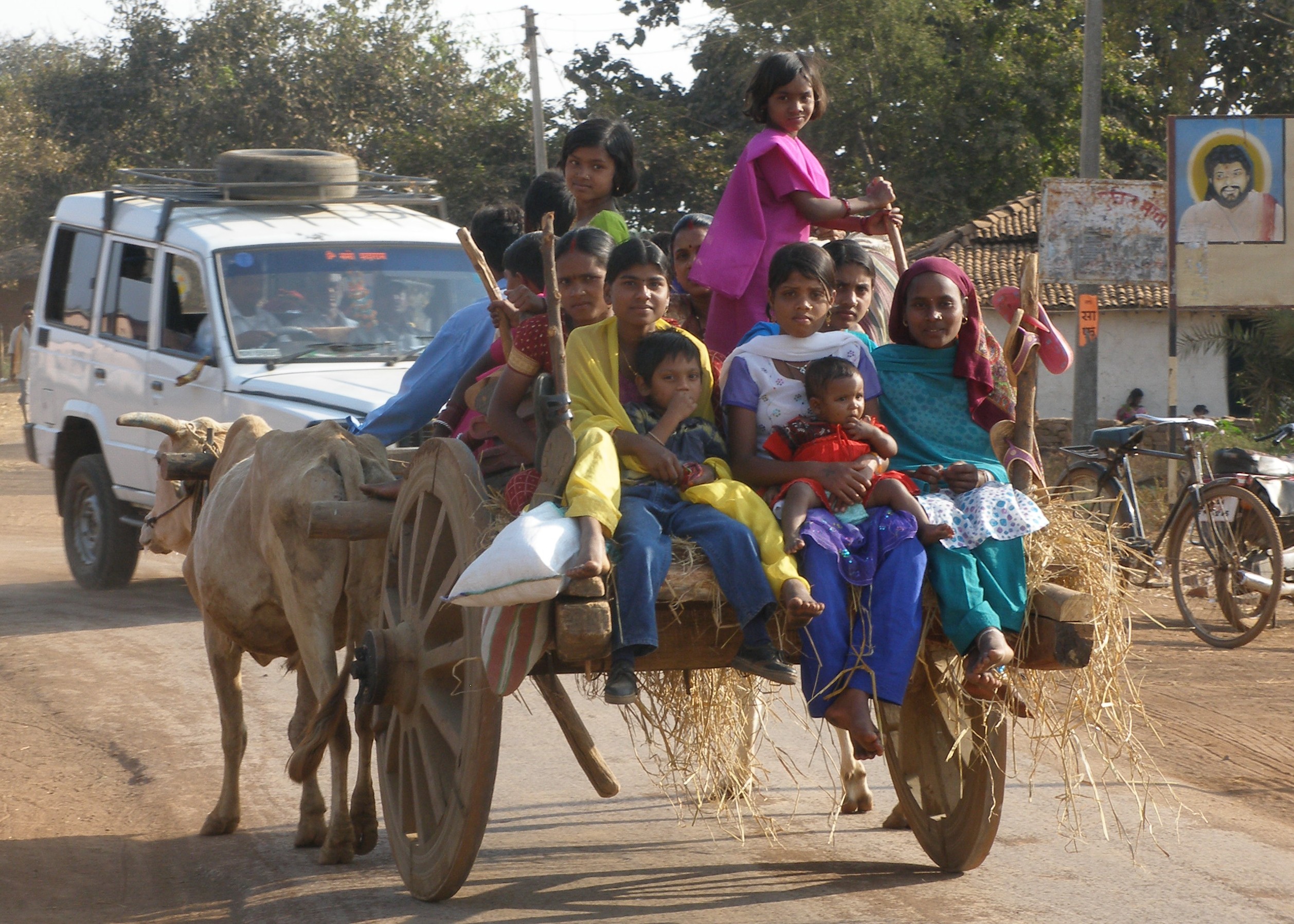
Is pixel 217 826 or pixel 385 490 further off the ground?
pixel 385 490

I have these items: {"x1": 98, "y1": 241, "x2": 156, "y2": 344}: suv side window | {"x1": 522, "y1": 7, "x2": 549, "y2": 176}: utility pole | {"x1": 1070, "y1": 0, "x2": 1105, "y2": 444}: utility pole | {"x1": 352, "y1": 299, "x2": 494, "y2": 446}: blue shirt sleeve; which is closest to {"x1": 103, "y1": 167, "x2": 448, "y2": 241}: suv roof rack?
{"x1": 98, "y1": 241, "x2": 156, "y2": 344}: suv side window

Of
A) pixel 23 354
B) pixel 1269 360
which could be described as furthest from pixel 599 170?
pixel 23 354

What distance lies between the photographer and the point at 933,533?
10.8ft

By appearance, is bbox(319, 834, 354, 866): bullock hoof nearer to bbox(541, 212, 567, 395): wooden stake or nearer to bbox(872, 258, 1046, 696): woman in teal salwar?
bbox(541, 212, 567, 395): wooden stake

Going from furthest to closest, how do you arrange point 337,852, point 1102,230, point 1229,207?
point 1102,230
point 1229,207
point 337,852

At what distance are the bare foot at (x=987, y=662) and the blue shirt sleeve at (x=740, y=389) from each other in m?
0.91

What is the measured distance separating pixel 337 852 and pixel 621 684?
1.72 metres

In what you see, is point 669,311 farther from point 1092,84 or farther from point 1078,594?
point 1092,84

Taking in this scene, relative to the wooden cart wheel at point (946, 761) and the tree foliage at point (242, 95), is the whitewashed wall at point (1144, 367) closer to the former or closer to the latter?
the tree foliage at point (242, 95)

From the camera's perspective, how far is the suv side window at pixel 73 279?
9562 millimetres

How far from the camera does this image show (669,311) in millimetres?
5160

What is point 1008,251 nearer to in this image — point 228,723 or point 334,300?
point 334,300

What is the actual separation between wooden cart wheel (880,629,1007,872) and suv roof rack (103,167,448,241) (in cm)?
606

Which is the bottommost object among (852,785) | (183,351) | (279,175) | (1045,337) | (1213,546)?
(852,785)
